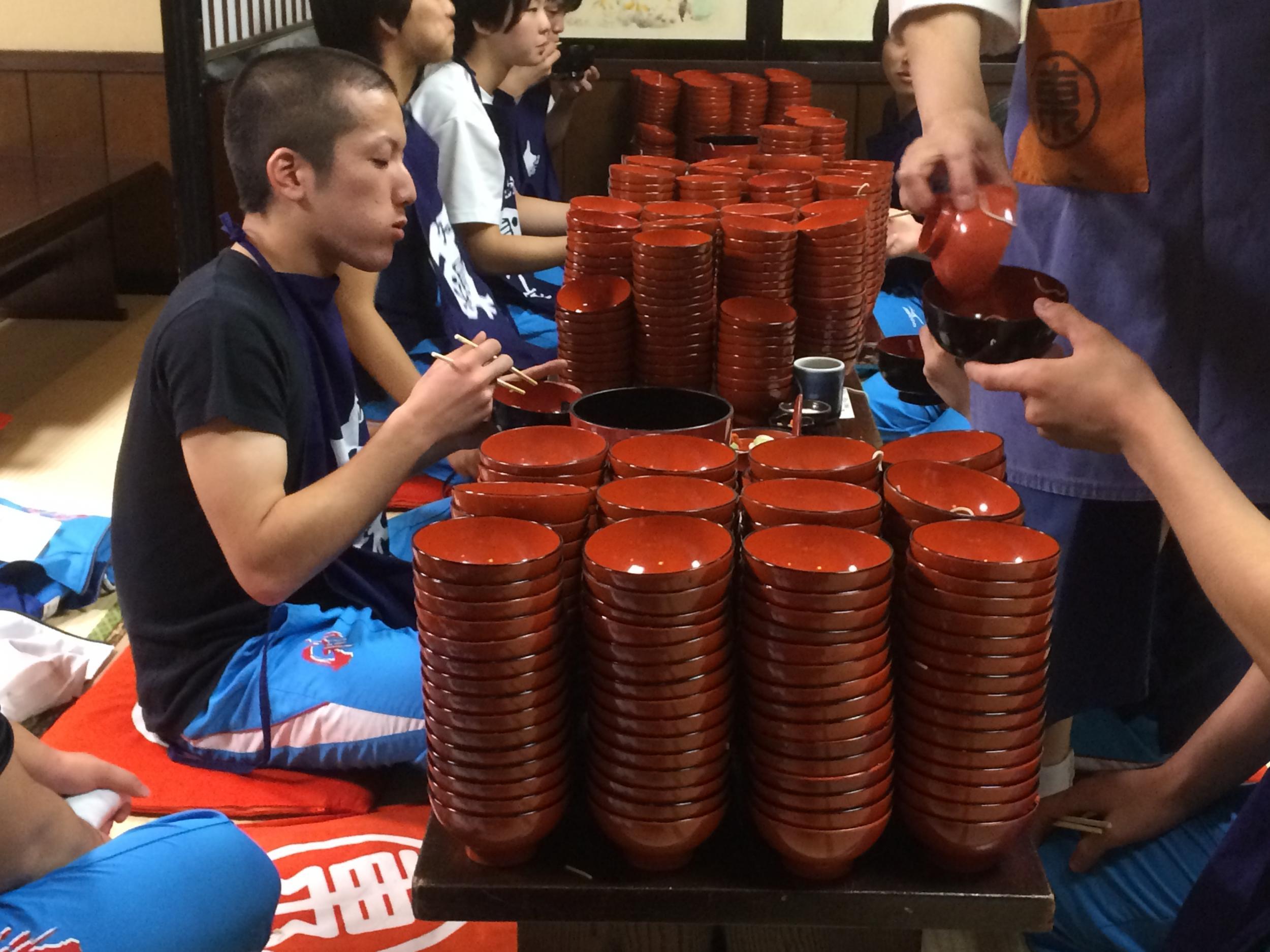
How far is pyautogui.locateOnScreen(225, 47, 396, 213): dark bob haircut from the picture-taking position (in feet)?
6.10

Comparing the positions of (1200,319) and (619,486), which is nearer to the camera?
(619,486)

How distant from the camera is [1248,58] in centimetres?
143

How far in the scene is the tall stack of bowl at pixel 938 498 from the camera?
41.9 inches

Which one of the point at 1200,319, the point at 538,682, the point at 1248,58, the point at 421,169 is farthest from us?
the point at 421,169

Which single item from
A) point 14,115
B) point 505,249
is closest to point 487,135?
point 505,249

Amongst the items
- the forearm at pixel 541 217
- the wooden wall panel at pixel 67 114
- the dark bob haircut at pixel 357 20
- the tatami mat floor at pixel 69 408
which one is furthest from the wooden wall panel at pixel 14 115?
the dark bob haircut at pixel 357 20

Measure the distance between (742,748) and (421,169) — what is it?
7.35 ft

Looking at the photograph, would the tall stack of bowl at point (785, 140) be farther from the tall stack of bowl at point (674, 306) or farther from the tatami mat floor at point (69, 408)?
the tatami mat floor at point (69, 408)

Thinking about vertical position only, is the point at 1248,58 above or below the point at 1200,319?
above

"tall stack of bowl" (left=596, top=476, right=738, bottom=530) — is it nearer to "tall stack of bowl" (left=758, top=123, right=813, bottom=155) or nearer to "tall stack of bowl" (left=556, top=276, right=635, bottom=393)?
"tall stack of bowl" (left=556, top=276, right=635, bottom=393)

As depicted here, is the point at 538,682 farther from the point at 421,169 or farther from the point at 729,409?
the point at 421,169

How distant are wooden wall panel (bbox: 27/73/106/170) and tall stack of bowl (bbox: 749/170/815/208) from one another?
12.2 ft

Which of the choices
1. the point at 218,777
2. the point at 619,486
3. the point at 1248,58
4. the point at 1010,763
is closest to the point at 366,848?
the point at 218,777

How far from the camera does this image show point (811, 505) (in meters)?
1.09
